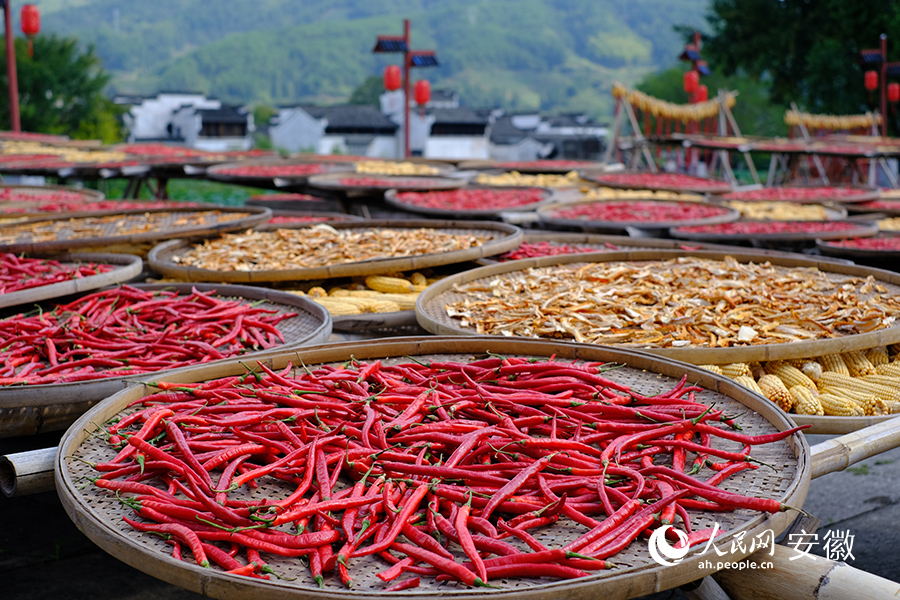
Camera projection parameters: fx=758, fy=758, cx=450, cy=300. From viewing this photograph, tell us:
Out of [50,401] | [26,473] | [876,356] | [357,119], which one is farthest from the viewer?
[357,119]

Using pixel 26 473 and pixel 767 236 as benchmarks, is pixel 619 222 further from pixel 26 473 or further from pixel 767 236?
pixel 26 473

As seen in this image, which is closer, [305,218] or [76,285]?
[76,285]

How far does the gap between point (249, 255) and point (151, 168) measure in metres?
6.86

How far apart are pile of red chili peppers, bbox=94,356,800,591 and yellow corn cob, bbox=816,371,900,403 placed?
3.59ft

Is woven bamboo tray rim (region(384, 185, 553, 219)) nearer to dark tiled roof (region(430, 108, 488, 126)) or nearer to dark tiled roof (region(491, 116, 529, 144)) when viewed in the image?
dark tiled roof (region(430, 108, 488, 126))

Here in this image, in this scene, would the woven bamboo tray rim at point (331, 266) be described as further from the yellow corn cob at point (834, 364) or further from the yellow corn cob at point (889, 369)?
the yellow corn cob at point (889, 369)

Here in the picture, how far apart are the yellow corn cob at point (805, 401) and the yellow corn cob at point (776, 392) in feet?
0.08

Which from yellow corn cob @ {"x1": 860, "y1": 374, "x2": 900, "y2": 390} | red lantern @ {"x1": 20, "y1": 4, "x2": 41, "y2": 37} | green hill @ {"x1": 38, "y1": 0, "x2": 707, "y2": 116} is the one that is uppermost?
green hill @ {"x1": 38, "y1": 0, "x2": 707, "y2": 116}

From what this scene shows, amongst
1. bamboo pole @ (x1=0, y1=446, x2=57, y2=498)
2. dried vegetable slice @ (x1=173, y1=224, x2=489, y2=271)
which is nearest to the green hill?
dried vegetable slice @ (x1=173, y1=224, x2=489, y2=271)

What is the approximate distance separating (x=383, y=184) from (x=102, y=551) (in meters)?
5.76

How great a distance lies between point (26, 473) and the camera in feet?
6.87

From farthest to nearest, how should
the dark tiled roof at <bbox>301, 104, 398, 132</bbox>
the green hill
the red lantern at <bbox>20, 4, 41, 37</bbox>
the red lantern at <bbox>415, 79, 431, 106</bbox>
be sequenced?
the green hill, the dark tiled roof at <bbox>301, 104, 398, 132</bbox>, the red lantern at <bbox>415, 79, 431, 106</bbox>, the red lantern at <bbox>20, 4, 41, 37</bbox>

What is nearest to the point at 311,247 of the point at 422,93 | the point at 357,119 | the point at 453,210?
the point at 453,210

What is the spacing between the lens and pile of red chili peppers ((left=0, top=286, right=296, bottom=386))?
296 centimetres
